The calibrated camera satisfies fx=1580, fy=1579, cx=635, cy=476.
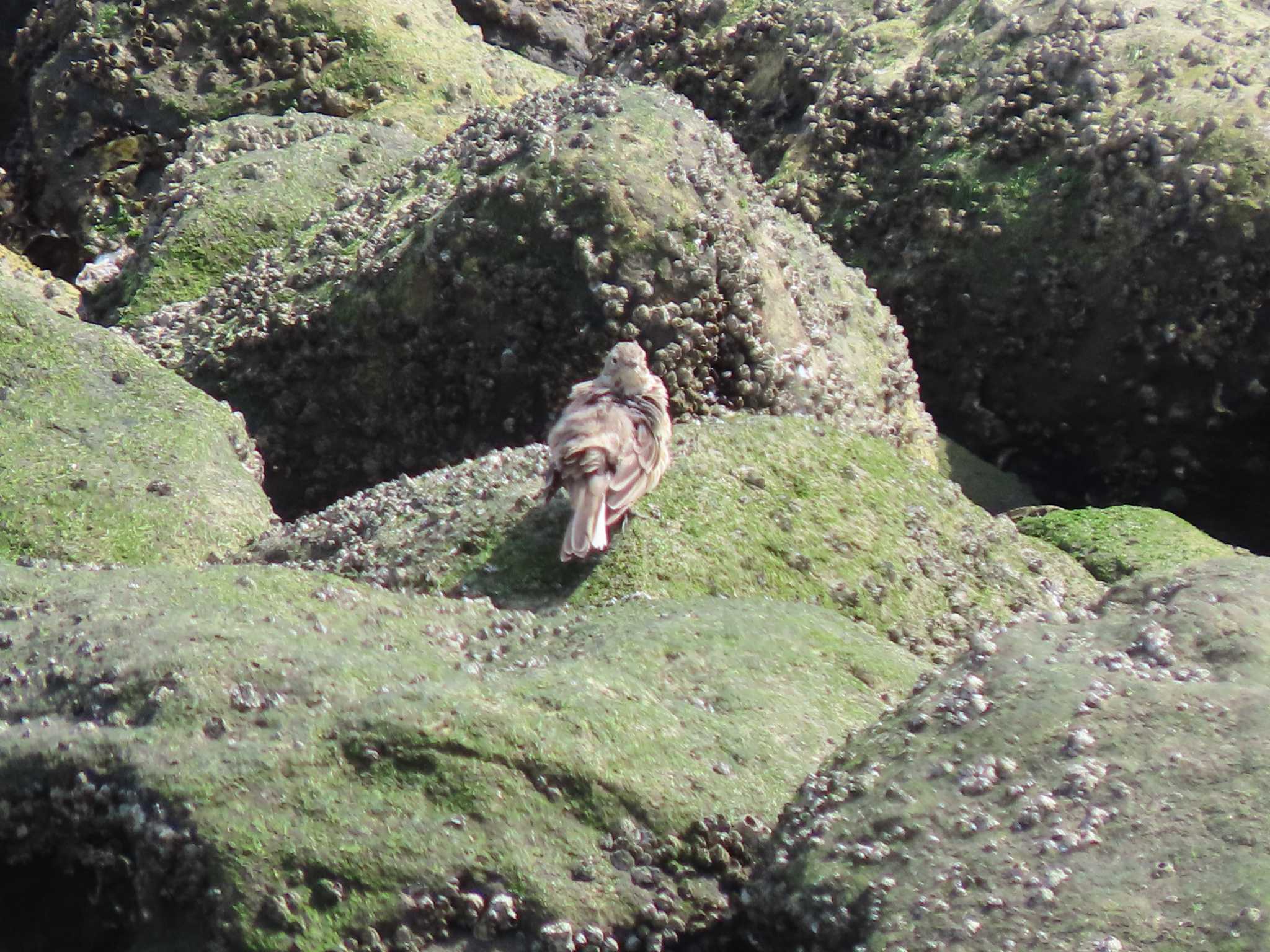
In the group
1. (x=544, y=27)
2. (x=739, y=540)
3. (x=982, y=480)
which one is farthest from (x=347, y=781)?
(x=544, y=27)

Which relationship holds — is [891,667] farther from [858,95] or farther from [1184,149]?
[858,95]

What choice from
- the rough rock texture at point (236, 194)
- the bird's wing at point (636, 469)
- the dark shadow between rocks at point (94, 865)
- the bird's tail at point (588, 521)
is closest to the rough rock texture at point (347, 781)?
the dark shadow between rocks at point (94, 865)

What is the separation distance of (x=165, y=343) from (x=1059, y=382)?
564 centimetres

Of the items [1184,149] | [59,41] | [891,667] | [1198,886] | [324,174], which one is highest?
[1184,149]

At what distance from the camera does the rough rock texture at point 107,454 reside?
706cm

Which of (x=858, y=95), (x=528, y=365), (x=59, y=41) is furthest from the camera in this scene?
(x=59, y=41)

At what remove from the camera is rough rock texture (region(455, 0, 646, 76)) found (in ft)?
55.2

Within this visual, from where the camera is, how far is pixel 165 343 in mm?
9211

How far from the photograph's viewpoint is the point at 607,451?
246 inches

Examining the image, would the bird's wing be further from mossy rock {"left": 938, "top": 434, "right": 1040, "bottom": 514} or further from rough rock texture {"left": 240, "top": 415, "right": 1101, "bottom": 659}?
mossy rock {"left": 938, "top": 434, "right": 1040, "bottom": 514}

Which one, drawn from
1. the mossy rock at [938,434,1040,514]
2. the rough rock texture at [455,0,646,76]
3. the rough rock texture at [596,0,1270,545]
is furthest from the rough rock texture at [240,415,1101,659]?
the rough rock texture at [455,0,646,76]

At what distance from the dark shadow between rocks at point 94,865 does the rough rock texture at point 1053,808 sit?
1.42 metres

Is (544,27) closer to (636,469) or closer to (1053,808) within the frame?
(636,469)

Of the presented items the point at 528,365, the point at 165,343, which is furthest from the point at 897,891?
the point at 165,343
